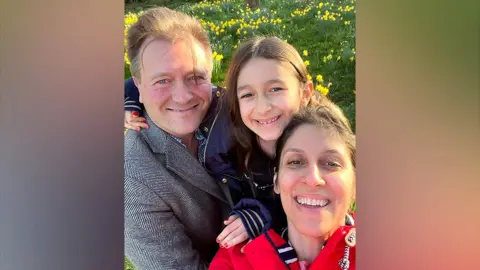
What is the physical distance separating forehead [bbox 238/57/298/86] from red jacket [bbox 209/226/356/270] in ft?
1.50

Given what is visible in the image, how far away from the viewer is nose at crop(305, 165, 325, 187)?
1.69m

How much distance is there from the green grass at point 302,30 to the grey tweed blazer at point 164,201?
0.25m

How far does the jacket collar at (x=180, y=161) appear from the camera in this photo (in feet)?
6.13

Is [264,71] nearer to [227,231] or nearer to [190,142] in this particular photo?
[190,142]

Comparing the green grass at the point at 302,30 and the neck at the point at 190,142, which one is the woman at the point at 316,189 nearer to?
the green grass at the point at 302,30

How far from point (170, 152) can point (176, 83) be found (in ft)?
0.72

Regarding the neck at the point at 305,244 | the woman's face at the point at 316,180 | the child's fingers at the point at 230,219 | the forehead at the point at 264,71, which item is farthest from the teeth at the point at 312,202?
the forehead at the point at 264,71

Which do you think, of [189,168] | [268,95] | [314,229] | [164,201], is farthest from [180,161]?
[314,229]

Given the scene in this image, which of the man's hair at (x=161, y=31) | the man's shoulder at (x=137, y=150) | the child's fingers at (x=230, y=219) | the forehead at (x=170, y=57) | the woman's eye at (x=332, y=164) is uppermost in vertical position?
the man's hair at (x=161, y=31)
